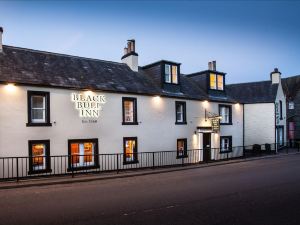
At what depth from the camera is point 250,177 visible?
A: 14.2 metres

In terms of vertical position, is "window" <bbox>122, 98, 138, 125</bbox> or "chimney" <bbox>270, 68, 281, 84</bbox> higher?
"chimney" <bbox>270, 68, 281, 84</bbox>

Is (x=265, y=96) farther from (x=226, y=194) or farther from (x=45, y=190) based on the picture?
(x=45, y=190)

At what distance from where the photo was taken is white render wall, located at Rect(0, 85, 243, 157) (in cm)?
1419

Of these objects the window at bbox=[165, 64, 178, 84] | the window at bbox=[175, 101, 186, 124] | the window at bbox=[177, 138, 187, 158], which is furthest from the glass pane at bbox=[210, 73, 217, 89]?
the window at bbox=[177, 138, 187, 158]

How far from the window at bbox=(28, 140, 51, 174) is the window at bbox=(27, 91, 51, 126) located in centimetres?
109

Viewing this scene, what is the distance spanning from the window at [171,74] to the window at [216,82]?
190 inches

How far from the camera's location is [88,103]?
16781 millimetres

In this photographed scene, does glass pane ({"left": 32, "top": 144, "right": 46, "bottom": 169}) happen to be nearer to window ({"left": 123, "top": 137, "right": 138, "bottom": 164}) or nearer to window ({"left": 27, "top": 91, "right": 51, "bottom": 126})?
window ({"left": 27, "top": 91, "right": 51, "bottom": 126})

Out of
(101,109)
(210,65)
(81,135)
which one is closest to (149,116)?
(101,109)

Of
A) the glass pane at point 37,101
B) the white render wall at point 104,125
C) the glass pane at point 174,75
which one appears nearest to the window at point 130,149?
the white render wall at point 104,125

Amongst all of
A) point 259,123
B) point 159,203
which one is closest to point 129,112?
point 159,203

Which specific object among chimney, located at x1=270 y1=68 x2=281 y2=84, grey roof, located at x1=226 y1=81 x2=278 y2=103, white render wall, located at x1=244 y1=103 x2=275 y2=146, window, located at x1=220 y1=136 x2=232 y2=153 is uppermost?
chimney, located at x1=270 y1=68 x2=281 y2=84

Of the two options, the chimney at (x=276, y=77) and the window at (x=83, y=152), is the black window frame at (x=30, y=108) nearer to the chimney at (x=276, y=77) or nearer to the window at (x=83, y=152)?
the window at (x=83, y=152)

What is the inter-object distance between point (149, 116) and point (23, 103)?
8718 millimetres
